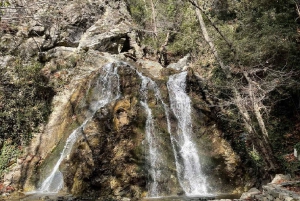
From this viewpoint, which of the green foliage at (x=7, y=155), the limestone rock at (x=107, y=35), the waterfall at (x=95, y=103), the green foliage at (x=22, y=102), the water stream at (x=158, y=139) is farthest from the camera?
the limestone rock at (x=107, y=35)

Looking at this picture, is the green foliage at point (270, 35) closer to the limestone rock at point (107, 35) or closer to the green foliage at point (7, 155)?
the limestone rock at point (107, 35)

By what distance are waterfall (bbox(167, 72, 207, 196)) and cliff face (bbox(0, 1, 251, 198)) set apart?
245 millimetres

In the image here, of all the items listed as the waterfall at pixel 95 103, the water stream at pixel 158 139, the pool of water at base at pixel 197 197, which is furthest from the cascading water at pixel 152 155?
the waterfall at pixel 95 103

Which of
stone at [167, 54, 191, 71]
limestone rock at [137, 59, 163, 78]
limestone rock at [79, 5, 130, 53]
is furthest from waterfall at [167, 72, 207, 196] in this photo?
limestone rock at [79, 5, 130, 53]

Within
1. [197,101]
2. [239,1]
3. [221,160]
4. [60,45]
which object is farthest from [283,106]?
[60,45]

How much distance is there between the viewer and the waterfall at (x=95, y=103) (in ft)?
35.2

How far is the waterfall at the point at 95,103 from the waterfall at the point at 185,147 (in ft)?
9.38

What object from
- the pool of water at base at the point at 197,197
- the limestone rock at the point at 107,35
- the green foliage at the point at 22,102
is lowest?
the pool of water at base at the point at 197,197

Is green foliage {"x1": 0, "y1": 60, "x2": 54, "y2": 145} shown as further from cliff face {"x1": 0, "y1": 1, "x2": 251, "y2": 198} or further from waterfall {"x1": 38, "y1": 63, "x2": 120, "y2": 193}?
waterfall {"x1": 38, "y1": 63, "x2": 120, "y2": 193}

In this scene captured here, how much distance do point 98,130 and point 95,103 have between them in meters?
2.97

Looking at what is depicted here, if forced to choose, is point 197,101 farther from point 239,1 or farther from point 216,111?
point 239,1

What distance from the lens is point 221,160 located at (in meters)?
10.9

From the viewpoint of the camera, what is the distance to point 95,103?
44.5ft

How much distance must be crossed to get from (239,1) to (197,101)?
10802 mm
